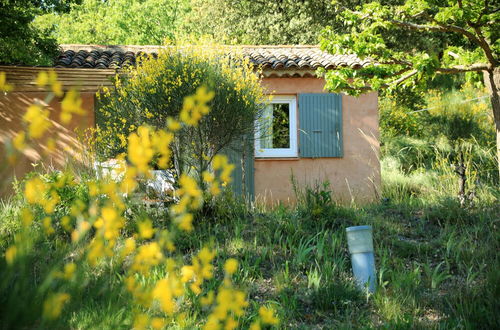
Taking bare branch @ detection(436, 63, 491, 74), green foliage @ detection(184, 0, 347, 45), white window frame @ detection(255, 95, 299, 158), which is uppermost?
green foliage @ detection(184, 0, 347, 45)

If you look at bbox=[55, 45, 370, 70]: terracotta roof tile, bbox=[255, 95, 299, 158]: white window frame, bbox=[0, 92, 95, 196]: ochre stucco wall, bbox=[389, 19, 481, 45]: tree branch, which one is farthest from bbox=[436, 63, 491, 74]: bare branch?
bbox=[0, 92, 95, 196]: ochre stucco wall

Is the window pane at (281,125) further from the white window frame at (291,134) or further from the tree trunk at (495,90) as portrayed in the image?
the tree trunk at (495,90)

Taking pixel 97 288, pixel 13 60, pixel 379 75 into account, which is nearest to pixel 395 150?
pixel 379 75

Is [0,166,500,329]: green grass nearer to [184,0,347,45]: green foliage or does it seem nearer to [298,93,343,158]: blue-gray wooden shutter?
[298,93,343,158]: blue-gray wooden shutter

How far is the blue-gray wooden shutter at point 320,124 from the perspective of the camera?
11.3 m

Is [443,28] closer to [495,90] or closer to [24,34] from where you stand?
[495,90]

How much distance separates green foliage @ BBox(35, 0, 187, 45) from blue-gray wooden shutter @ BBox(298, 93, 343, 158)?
575 inches

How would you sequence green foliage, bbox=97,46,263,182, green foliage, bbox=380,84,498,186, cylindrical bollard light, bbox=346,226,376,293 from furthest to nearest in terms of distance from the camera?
green foliage, bbox=380,84,498,186
green foliage, bbox=97,46,263,182
cylindrical bollard light, bbox=346,226,376,293

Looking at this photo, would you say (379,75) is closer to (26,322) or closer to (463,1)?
(463,1)

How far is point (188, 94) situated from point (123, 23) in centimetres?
2019

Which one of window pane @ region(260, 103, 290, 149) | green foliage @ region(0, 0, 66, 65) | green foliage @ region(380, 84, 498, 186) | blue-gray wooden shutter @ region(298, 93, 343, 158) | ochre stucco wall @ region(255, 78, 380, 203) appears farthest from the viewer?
green foliage @ region(380, 84, 498, 186)

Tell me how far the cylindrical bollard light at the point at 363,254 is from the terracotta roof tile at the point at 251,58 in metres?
5.95

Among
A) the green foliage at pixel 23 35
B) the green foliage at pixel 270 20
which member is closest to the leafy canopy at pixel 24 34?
the green foliage at pixel 23 35

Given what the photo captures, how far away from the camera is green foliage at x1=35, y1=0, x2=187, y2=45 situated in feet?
82.2
